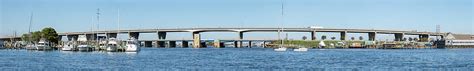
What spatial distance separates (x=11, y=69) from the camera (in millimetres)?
53219

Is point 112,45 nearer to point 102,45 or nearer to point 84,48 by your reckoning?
point 102,45

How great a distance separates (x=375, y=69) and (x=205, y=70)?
1226 centimetres

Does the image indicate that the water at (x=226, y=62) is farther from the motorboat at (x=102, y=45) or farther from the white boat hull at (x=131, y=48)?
the motorboat at (x=102, y=45)

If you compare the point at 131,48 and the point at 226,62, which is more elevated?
the point at 131,48

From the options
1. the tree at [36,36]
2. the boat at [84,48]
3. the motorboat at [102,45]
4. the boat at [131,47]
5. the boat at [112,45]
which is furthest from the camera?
the tree at [36,36]

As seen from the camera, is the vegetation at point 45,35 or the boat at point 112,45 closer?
the boat at point 112,45

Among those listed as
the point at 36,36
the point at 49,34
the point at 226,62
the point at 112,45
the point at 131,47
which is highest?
the point at 49,34

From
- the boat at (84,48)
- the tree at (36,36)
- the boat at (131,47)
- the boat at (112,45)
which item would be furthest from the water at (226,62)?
the tree at (36,36)

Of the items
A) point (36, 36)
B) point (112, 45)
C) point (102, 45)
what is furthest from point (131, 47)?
point (36, 36)

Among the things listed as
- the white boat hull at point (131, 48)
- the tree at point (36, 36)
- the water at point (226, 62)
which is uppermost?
the tree at point (36, 36)

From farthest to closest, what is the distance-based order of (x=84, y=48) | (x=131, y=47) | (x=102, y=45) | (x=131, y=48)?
1. (x=102, y=45)
2. (x=84, y=48)
3. (x=131, y=47)
4. (x=131, y=48)

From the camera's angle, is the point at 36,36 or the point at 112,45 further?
the point at 36,36

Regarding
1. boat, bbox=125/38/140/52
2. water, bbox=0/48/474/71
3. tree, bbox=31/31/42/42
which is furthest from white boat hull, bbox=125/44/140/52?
tree, bbox=31/31/42/42

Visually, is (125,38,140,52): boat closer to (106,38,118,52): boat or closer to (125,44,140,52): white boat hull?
(125,44,140,52): white boat hull
